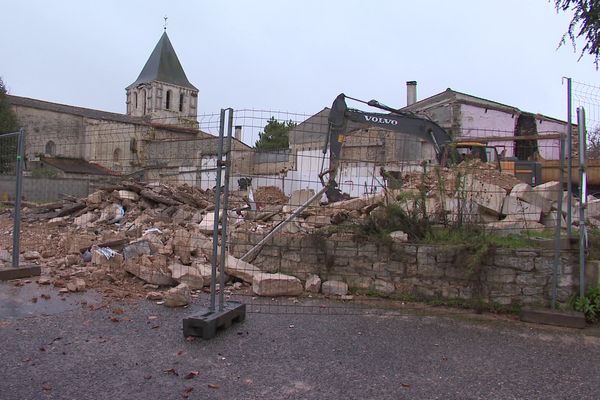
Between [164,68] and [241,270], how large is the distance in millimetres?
80501

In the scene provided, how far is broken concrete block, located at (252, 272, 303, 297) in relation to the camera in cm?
679

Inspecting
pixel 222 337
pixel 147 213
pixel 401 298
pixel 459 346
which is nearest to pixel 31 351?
pixel 222 337

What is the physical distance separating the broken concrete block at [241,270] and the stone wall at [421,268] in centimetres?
39

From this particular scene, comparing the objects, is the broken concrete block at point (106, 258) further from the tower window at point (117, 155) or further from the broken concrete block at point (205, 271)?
the tower window at point (117, 155)

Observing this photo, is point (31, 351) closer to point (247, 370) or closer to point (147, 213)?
point (247, 370)

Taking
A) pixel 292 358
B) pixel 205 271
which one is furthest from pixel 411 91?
pixel 292 358

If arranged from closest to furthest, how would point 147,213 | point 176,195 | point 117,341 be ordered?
point 117,341 → point 147,213 → point 176,195

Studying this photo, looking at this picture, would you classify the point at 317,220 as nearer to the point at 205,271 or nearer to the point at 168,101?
the point at 205,271

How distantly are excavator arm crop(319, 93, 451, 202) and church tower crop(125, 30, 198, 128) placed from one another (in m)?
68.1

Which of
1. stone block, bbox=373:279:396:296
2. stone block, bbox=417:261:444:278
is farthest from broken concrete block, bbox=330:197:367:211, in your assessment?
stone block, bbox=417:261:444:278

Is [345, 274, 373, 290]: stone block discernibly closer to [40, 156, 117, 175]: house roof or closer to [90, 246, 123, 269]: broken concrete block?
[90, 246, 123, 269]: broken concrete block

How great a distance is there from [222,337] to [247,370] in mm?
878

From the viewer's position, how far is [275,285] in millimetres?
6820

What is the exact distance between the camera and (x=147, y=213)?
12742 millimetres
